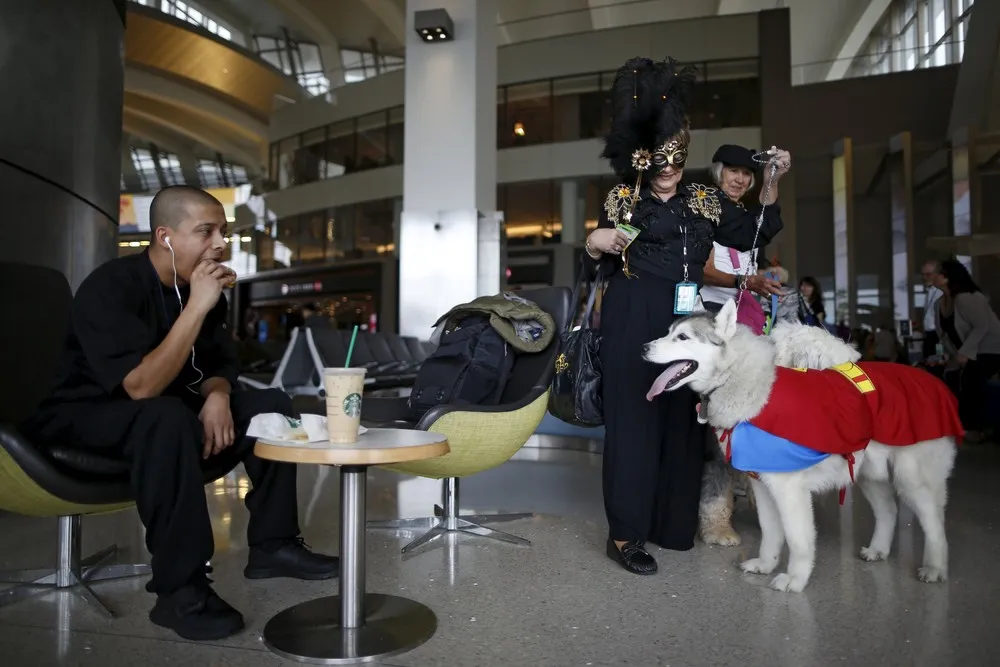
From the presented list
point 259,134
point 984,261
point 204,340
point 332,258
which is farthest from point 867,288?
point 259,134

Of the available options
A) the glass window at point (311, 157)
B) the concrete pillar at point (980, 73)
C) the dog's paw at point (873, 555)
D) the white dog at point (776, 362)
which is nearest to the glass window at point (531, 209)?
the glass window at point (311, 157)

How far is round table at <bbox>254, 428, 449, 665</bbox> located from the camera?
1818 millimetres

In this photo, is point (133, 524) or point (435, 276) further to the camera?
point (435, 276)

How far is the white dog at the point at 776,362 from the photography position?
278cm

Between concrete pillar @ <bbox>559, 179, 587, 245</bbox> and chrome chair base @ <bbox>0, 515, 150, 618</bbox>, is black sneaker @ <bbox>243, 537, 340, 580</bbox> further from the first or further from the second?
concrete pillar @ <bbox>559, 179, 587, 245</bbox>

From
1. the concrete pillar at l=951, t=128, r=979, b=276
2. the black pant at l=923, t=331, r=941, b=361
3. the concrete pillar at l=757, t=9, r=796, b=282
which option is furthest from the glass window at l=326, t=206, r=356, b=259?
the black pant at l=923, t=331, r=941, b=361

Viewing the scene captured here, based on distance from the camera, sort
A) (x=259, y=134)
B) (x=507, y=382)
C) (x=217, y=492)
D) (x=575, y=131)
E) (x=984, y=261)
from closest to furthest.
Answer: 1. (x=507, y=382)
2. (x=217, y=492)
3. (x=984, y=261)
4. (x=575, y=131)
5. (x=259, y=134)

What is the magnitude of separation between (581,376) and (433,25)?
18.1ft

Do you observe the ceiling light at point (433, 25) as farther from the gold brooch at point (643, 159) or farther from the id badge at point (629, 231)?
the id badge at point (629, 231)

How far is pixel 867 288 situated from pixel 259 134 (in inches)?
742

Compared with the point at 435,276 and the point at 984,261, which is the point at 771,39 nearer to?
the point at 984,261

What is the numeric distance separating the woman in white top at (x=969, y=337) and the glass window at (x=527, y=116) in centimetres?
1186

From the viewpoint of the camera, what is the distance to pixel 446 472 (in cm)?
303

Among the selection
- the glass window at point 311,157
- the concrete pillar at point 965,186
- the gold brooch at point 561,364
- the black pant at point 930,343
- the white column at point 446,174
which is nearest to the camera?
the gold brooch at point 561,364
